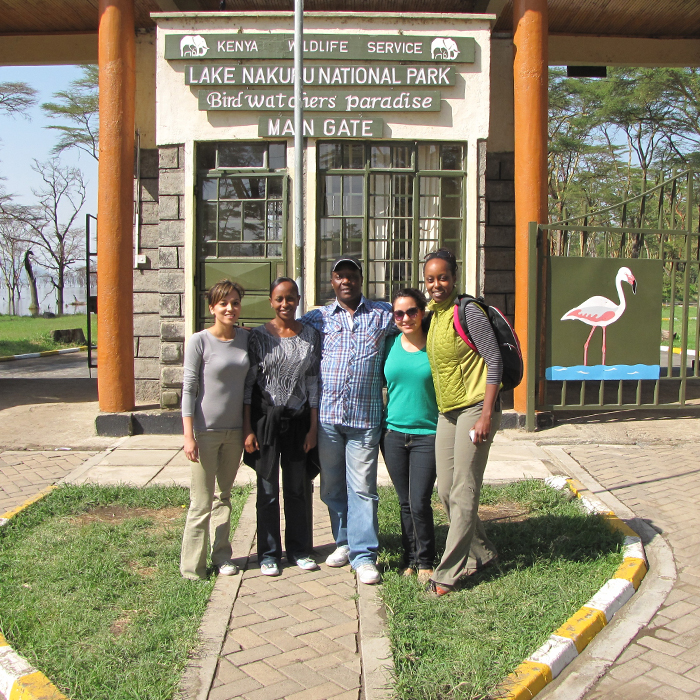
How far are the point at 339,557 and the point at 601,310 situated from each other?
4882mm

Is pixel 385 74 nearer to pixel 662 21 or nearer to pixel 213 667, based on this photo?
pixel 662 21

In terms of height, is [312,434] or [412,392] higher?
[412,392]

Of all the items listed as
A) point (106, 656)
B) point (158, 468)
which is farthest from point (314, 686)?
A: point (158, 468)

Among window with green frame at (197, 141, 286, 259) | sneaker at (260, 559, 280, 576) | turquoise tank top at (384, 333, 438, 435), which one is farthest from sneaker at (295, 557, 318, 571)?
window with green frame at (197, 141, 286, 259)

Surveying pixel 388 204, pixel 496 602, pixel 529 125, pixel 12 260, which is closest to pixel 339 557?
pixel 496 602

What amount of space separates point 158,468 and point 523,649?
4348mm

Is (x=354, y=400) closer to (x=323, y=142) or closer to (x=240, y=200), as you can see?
(x=240, y=200)

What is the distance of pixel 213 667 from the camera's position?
333 cm

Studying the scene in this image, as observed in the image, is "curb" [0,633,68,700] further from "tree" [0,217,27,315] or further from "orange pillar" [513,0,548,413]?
"tree" [0,217,27,315]

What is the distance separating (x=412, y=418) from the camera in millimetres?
4109

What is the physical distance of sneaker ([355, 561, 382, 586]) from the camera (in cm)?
419

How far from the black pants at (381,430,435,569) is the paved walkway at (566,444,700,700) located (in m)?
1.18

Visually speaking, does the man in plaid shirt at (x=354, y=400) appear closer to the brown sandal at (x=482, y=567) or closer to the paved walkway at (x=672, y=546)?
the brown sandal at (x=482, y=567)

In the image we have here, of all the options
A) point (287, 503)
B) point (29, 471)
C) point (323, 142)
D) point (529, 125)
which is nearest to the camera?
point (287, 503)
